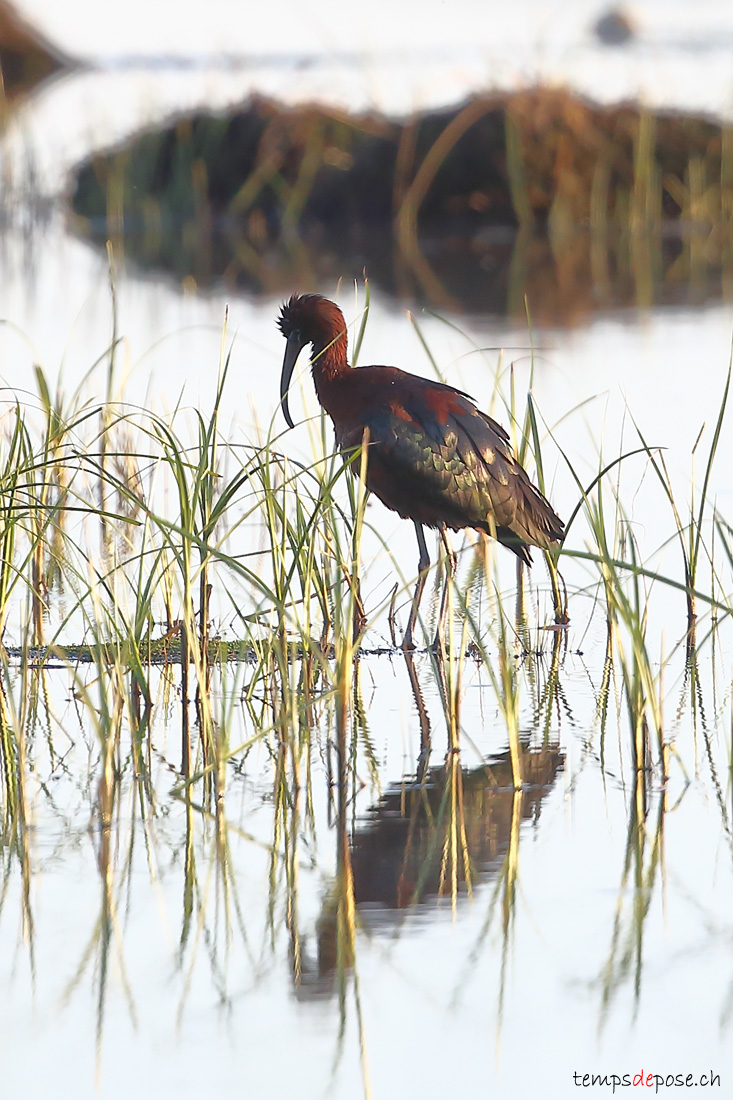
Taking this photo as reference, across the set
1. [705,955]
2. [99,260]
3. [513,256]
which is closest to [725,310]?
[513,256]

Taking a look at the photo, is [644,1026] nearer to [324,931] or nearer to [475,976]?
[475,976]

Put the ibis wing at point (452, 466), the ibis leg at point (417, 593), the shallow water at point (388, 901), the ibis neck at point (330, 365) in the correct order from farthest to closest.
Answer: the ibis neck at point (330, 365) < the ibis wing at point (452, 466) < the ibis leg at point (417, 593) < the shallow water at point (388, 901)

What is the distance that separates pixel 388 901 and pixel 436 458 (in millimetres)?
2190

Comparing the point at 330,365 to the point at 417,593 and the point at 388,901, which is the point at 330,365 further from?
the point at 388,901

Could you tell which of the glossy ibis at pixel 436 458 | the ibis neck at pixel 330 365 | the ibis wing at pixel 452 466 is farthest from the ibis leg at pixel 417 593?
the ibis neck at pixel 330 365

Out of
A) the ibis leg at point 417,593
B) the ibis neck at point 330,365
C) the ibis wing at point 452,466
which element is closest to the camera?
the ibis leg at point 417,593

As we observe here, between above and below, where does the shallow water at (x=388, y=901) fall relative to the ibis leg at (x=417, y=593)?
below

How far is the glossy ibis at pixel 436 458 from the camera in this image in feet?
17.3

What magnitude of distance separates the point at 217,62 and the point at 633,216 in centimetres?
555

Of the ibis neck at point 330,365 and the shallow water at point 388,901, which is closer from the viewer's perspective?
the shallow water at point 388,901

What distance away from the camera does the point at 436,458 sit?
528cm

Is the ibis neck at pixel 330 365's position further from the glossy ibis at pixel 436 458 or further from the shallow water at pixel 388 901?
the shallow water at pixel 388 901

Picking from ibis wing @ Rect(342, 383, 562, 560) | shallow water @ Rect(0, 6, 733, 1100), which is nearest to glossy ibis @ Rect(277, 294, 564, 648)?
ibis wing @ Rect(342, 383, 562, 560)

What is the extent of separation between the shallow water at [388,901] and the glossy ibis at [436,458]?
0.30 meters
